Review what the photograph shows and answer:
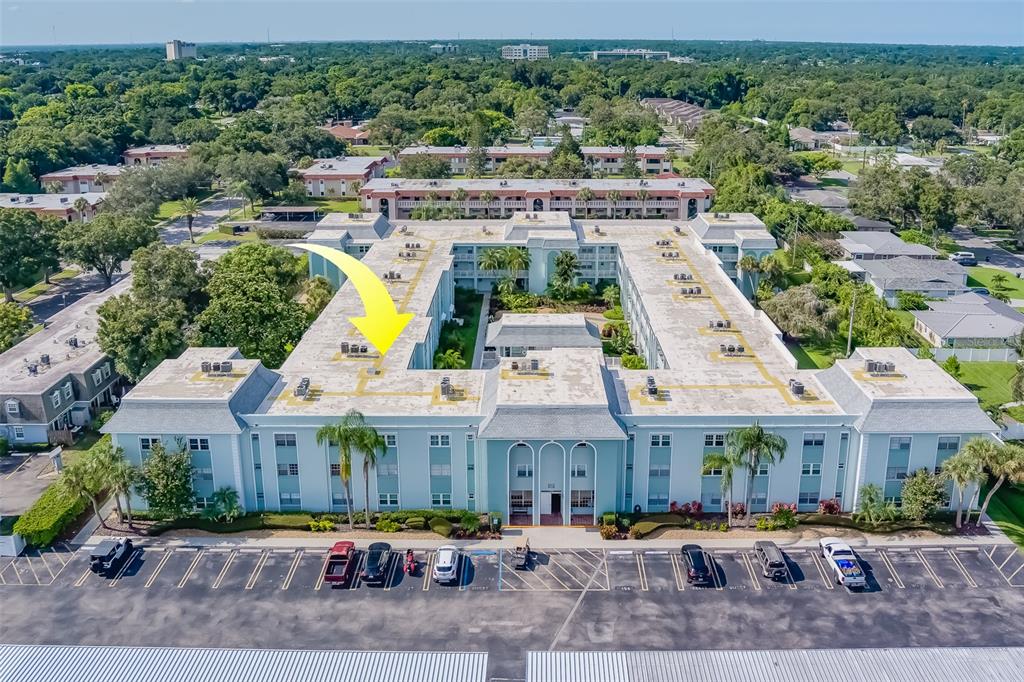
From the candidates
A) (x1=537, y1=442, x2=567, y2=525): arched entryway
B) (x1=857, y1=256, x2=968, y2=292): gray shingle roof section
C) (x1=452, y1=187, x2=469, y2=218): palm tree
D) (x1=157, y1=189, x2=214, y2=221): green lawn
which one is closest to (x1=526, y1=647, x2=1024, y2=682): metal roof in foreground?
(x1=537, y1=442, x2=567, y2=525): arched entryway

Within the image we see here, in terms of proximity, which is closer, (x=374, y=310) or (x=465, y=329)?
(x=374, y=310)

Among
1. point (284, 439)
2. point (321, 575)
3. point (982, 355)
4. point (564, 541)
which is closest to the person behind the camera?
point (321, 575)

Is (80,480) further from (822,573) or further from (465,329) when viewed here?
(465,329)

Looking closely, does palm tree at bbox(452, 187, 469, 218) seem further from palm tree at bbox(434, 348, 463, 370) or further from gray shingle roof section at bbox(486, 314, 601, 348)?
gray shingle roof section at bbox(486, 314, 601, 348)

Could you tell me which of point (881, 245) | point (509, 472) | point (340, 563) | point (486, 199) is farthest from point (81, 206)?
point (881, 245)

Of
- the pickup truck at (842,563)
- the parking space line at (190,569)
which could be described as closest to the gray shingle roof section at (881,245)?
the pickup truck at (842,563)

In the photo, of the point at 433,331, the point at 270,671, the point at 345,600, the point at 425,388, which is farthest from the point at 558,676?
the point at 433,331

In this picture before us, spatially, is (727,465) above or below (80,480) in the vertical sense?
Answer: above
